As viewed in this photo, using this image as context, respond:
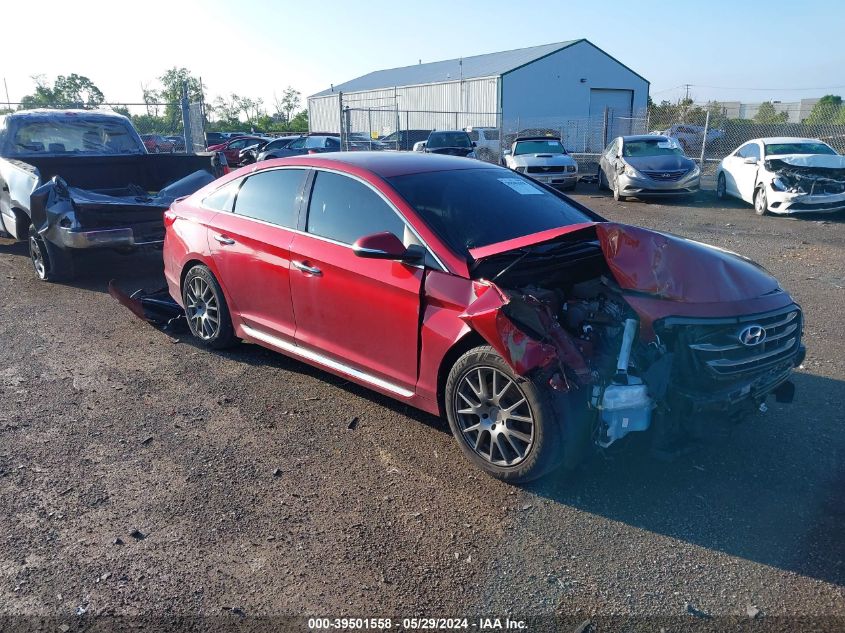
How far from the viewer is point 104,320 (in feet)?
23.7

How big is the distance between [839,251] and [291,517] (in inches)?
383

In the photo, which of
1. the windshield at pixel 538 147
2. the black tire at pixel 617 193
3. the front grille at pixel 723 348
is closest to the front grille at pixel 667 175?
the black tire at pixel 617 193

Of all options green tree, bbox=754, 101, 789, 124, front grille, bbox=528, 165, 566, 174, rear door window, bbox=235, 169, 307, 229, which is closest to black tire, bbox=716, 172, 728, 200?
front grille, bbox=528, 165, 566, 174

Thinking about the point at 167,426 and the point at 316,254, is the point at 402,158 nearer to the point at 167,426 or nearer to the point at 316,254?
the point at 316,254

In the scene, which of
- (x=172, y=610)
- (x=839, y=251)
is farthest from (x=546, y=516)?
(x=839, y=251)

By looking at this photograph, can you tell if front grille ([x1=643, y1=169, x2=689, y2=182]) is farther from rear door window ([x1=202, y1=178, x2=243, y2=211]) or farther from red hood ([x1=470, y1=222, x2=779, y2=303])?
red hood ([x1=470, y1=222, x2=779, y2=303])

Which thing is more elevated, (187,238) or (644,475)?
(187,238)

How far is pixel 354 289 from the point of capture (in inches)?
176

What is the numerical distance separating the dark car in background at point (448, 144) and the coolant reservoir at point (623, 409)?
19.3 metres

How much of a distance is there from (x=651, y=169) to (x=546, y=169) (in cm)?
366

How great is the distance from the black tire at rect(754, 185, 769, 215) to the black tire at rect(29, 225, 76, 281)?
491 inches

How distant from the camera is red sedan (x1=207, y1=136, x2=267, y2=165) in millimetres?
31859

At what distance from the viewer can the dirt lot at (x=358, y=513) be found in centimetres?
304

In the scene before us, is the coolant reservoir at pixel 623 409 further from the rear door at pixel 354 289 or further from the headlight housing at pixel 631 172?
the headlight housing at pixel 631 172
